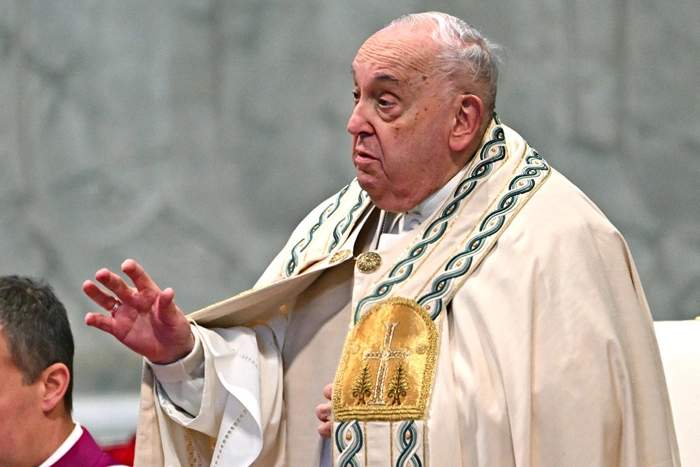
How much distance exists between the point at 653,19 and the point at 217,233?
2.60 m

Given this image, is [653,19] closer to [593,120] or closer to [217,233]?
[593,120]

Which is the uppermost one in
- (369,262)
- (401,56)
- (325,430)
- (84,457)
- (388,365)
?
(401,56)

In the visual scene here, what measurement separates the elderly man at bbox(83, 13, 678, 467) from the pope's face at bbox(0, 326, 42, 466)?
10.3 inches

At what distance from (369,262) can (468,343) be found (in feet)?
1.45

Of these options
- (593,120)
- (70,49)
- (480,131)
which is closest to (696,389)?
(480,131)

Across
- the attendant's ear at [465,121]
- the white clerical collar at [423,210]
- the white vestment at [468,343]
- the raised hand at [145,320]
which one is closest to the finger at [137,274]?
the raised hand at [145,320]

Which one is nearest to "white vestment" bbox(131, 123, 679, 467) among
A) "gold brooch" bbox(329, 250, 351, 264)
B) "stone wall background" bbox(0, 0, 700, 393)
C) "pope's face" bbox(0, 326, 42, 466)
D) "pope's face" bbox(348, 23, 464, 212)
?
"gold brooch" bbox(329, 250, 351, 264)

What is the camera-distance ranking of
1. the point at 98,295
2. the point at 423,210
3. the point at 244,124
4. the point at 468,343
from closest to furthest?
the point at 468,343 → the point at 98,295 → the point at 423,210 → the point at 244,124

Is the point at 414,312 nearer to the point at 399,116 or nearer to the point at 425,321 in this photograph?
the point at 425,321

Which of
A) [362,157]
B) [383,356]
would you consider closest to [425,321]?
[383,356]

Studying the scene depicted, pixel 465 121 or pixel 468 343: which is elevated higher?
pixel 465 121

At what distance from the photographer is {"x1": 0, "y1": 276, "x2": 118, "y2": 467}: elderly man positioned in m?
2.80

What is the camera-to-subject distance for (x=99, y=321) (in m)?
2.84

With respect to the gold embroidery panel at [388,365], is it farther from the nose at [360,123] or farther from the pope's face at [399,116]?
the nose at [360,123]
